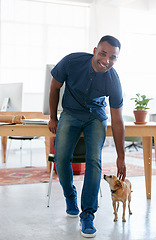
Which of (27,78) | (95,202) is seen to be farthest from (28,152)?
(95,202)

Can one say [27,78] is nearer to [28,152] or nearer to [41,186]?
[28,152]

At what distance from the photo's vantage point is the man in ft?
6.43

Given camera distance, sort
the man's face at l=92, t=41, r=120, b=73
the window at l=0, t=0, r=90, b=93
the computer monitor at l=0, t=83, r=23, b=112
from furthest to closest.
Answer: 1. the window at l=0, t=0, r=90, b=93
2. the computer monitor at l=0, t=83, r=23, b=112
3. the man's face at l=92, t=41, r=120, b=73

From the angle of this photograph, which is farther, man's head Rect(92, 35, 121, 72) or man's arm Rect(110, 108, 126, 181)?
man's arm Rect(110, 108, 126, 181)

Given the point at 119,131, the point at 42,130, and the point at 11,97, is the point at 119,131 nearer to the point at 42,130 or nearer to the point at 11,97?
the point at 42,130

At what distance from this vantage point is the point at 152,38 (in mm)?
7582

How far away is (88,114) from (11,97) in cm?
210

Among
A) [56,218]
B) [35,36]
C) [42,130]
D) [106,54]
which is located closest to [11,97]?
[42,130]

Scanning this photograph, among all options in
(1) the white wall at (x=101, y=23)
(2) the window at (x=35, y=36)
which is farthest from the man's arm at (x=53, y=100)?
(1) the white wall at (x=101, y=23)

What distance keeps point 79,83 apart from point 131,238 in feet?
3.02

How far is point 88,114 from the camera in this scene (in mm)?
2035

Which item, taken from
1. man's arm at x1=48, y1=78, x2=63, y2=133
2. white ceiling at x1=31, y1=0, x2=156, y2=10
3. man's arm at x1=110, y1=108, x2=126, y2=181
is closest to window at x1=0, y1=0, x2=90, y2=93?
white ceiling at x1=31, y1=0, x2=156, y2=10

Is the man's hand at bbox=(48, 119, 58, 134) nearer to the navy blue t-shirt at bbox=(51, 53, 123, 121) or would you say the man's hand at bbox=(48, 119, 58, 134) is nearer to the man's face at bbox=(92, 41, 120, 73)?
the navy blue t-shirt at bbox=(51, 53, 123, 121)

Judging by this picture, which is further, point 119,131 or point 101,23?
point 101,23
